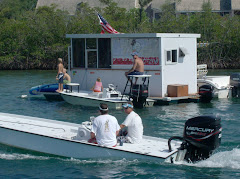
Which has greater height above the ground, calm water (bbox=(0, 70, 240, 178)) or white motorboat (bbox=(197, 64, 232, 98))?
white motorboat (bbox=(197, 64, 232, 98))

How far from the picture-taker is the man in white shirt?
1069 cm

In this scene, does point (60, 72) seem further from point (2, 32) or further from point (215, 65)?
point (2, 32)

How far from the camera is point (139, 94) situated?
1806 cm

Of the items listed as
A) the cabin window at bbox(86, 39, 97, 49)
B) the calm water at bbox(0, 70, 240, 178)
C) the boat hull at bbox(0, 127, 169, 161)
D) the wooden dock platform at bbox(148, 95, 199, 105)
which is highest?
the cabin window at bbox(86, 39, 97, 49)

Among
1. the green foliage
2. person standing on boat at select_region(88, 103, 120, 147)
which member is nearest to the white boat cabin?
person standing on boat at select_region(88, 103, 120, 147)

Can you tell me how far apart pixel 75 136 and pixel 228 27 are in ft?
121

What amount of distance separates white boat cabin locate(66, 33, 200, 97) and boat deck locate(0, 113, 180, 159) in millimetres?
7120

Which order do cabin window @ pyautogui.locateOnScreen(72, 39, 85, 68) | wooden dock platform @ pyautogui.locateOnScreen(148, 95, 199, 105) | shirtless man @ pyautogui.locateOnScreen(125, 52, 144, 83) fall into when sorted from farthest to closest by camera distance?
cabin window @ pyautogui.locateOnScreen(72, 39, 85, 68) < wooden dock platform @ pyautogui.locateOnScreen(148, 95, 199, 105) < shirtless man @ pyautogui.locateOnScreen(125, 52, 144, 83)

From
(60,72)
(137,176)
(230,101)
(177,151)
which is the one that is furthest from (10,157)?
(230,101)

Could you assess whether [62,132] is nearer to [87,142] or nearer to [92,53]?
Result: [87,142]

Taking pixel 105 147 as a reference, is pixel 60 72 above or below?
above

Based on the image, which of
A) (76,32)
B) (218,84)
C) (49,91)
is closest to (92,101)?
(49,91)

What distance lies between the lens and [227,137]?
540 inches

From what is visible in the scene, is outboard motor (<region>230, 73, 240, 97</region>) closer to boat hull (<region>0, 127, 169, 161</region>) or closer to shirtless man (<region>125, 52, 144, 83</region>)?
shirtless man (<region>125, 52, 144, 83</region>)
